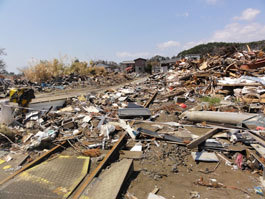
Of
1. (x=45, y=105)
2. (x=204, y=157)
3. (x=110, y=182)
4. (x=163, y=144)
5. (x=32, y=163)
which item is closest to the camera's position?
(x=110, y=182)

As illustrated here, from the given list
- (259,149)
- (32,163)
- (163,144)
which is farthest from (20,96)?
(259,149)

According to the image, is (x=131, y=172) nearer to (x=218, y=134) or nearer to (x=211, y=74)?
(x=218, y=134)

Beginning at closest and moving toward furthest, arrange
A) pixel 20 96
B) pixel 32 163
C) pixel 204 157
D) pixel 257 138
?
pixel 32 163
pixel 204 157
pixel 257 138
pixel 20 96

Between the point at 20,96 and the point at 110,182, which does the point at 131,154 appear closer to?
the point at 110,182

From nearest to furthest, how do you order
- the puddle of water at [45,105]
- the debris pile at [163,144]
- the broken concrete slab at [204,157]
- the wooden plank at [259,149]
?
1. the debris pile at [163,144]
2. the wooden plank at [259,149]
3. the broken concrete slab at [204,157]
4. the puddle of water at [45,105]

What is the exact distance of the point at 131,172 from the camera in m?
3.17

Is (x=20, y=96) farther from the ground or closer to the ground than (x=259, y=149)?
farther from the ground

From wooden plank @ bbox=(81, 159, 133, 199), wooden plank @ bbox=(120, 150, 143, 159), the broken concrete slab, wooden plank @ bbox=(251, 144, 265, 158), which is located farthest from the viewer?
wooden plank @ bbox=(120, 150, 143, 159)

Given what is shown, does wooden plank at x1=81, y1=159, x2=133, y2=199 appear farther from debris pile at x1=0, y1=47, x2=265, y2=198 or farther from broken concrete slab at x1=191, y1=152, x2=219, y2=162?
broken concrete slab at x1=191, y1=152, x2=219, y2=162

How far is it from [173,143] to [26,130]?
4.77 meters

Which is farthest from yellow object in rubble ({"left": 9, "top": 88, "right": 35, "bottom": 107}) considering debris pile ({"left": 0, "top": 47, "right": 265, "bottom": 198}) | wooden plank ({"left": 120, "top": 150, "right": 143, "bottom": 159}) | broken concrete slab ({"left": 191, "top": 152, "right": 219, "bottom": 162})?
broken concrete slab ({"left": 191, "top": 152, "right": 219, "bottom": 162})

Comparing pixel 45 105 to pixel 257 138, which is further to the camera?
pixel 45 105

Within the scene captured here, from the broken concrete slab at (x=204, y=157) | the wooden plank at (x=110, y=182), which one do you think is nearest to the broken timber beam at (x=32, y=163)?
the wooden plank at (x=110, y=182)

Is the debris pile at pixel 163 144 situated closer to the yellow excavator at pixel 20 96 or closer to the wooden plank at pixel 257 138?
the wooden plank at pixel 257 138
